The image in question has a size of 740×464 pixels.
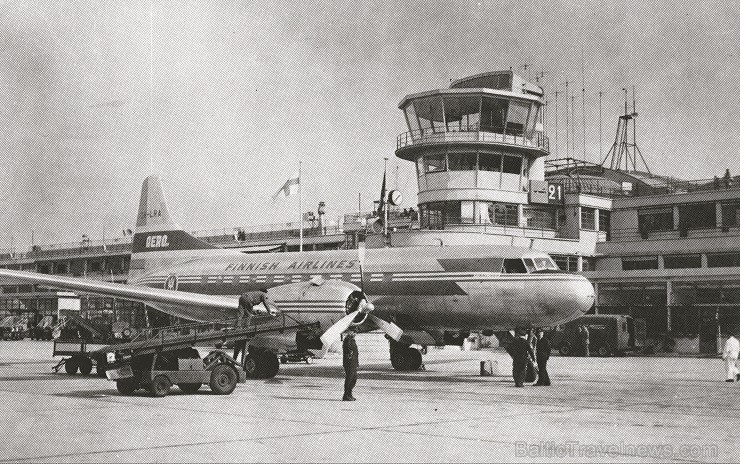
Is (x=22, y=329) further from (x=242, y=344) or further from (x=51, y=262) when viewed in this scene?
(x=242, y=344)

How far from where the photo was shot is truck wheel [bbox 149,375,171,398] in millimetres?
19506

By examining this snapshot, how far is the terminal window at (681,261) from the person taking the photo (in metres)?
60.1

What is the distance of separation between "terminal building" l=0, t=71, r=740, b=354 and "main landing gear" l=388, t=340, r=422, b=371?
70.5 feet

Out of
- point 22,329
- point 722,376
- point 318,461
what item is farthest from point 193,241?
point 22,329

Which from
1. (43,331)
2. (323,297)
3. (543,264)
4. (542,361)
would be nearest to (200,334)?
(323,297)

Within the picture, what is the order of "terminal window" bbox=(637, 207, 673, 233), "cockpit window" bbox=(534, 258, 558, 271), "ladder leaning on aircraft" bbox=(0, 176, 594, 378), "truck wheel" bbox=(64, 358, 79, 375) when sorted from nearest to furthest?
"ladder leaning on aircraft" bbox=(0, 176, 594, 378)
"cockpit window" bbox=(534, 258, 558, 271)
"truck wheel" bbox=(64, 358, 79, 375)
"terminal window" bbox=(637, 207, 673, 233)

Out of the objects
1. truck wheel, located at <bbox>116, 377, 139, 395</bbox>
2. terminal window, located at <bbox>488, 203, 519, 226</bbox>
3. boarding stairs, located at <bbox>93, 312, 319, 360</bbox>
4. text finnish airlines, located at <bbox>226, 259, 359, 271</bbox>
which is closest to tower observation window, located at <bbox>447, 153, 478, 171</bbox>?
terminal window, located at <bbox>488, 203, 519, 226</bbox>

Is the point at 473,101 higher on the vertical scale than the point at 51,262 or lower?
higher

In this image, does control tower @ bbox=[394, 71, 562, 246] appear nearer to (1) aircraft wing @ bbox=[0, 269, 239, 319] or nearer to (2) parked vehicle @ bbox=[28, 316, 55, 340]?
(1) aircraft wing @ bbox=[0, 269, 239, 319]

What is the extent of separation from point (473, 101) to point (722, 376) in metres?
31.6

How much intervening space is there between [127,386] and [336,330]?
20.8ft

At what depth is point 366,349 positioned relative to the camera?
4725 cm

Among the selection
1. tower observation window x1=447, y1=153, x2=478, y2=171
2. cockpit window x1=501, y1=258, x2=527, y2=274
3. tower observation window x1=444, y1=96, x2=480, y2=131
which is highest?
tower observation window x1=444, y1=96, x2=480, y2=131

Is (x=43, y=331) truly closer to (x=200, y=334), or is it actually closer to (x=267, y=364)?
(x=267, y=364)
